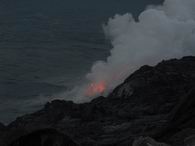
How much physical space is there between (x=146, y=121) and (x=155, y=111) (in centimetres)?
541

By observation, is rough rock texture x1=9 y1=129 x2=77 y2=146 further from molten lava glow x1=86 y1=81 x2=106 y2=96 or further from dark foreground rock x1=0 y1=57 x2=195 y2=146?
molten lava glow x1=86 y1=81 x2=106 y2=96

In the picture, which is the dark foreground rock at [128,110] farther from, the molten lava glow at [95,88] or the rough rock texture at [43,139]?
the molten lava glow at [95,88]

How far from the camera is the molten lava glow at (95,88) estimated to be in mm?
152000

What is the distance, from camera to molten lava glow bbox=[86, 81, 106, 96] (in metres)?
152

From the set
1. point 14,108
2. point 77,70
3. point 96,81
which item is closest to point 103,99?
point 14,108

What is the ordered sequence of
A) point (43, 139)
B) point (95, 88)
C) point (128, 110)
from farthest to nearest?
point (95, 88) → point (128, 110) → point (43, 139)

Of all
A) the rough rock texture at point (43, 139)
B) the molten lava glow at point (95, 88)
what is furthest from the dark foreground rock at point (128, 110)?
the molten lava glow at point (95, 88)

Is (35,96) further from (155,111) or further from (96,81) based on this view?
(155,111)

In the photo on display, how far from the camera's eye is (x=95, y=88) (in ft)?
507

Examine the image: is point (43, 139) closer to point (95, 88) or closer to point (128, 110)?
point (128, 110)

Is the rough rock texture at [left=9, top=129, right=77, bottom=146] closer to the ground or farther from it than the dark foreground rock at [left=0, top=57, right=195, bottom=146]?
closer to the ground

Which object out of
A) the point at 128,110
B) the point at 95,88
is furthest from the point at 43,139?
the point at 95,88

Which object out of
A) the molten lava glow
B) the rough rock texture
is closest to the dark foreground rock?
the rough rock texture

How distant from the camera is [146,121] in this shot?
245 feet
